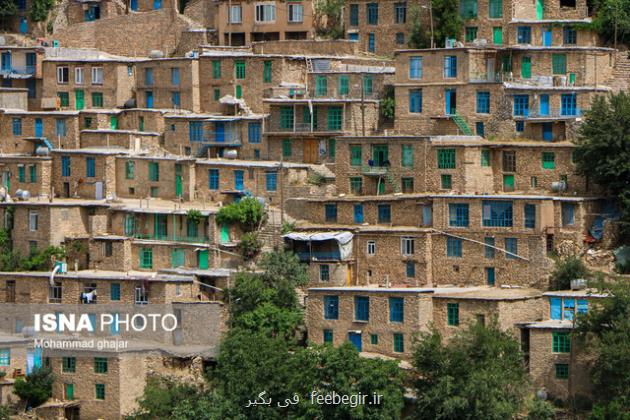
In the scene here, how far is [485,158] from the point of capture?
60844 mm

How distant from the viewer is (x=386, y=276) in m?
59.5

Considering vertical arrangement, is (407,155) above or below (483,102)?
below

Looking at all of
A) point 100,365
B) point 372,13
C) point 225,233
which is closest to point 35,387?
point 100,365

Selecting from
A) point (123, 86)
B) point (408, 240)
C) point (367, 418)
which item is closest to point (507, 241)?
point (408, 240)

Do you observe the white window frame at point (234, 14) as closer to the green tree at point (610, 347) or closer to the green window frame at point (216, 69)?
the green window frame at point (216, 69)

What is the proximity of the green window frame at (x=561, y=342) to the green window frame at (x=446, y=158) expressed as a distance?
23.6 feet

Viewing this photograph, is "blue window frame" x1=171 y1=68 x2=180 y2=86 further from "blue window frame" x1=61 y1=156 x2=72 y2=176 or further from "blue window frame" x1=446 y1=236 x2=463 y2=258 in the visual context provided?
"blue window frame" x1=446 y1=236 x2=463 y2=258

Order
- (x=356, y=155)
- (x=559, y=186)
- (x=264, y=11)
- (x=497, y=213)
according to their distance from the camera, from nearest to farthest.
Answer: (x=497, y=213), (x=559, y=186), (x=356, y=155), (x=264, y=11)

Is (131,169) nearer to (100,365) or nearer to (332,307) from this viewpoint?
(100,365)

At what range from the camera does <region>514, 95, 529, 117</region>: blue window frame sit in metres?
62.0

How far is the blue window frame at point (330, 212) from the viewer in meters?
61.2

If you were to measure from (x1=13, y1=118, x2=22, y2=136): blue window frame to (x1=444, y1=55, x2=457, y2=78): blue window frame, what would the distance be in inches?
502

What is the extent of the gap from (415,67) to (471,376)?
1208 centimetres

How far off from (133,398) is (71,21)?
18.7m
